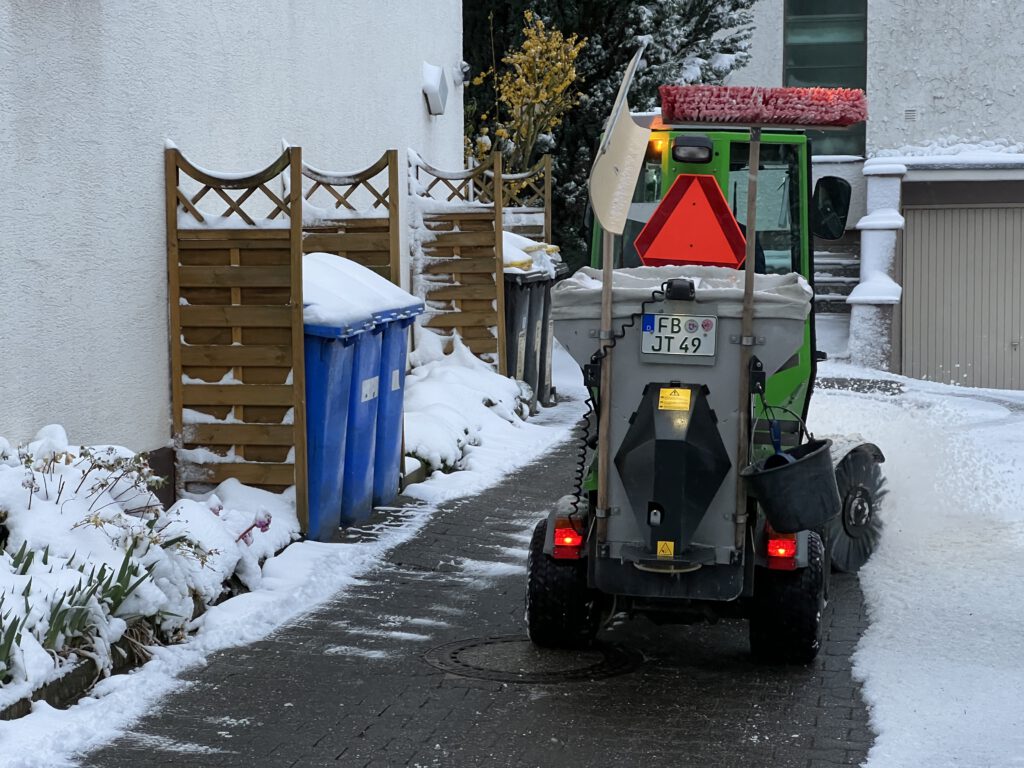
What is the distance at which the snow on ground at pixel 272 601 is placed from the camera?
5.27 meters

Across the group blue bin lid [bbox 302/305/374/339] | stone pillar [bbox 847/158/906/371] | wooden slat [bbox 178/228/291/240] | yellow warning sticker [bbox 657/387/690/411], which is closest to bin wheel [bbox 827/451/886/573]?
yellow warning sticker [bbox 657/387/690/411]

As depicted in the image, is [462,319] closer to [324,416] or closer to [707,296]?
[324,416]

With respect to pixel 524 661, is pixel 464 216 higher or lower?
higher

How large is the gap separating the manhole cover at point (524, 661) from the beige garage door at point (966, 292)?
15.8m

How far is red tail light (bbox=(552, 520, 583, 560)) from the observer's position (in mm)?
6363

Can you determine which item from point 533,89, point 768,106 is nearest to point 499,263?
point 533,89

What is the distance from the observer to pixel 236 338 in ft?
28.4

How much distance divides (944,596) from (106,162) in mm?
4880

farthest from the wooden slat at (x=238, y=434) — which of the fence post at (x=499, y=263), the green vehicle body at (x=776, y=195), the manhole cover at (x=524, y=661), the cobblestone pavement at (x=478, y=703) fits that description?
the fence post at (x=499, y=263)

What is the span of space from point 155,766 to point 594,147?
1683cm

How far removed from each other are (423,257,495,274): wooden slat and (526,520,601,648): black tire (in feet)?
26.4

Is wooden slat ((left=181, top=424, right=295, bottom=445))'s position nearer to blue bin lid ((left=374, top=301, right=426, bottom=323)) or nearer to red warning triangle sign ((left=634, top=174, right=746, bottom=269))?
blue bin lid ((left=374, top=301, right=426, bottom=323))

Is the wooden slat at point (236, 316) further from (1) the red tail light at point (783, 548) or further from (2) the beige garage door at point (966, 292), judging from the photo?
(2) the beige garage door at point (966, 292)

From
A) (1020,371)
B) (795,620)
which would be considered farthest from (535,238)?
(795,620)
